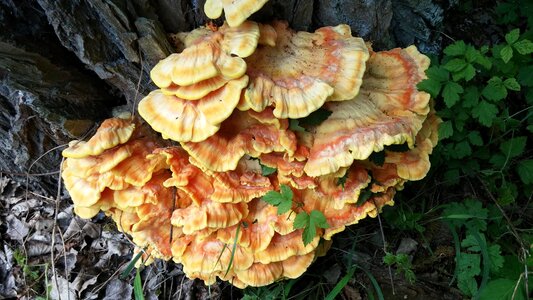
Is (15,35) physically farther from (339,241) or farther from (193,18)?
(339,241)

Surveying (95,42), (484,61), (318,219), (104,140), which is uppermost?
(95,42)

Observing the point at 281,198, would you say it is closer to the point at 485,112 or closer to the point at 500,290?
the point at 500,290

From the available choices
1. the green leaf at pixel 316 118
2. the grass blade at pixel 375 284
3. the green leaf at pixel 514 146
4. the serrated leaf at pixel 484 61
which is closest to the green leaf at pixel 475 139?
the green leaf at pixel 514 146

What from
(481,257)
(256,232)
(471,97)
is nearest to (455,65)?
(471,97)

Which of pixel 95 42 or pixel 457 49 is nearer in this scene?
pixel 95 42

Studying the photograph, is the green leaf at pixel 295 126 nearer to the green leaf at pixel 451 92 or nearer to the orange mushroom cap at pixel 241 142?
the orange mushroom cap at pixel 241 142

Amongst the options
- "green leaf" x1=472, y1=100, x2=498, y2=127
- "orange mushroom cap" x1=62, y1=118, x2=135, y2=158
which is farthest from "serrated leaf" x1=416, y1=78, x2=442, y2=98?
"orange mushroom cap" x1=62, y1=118, x2=135, y2=158
